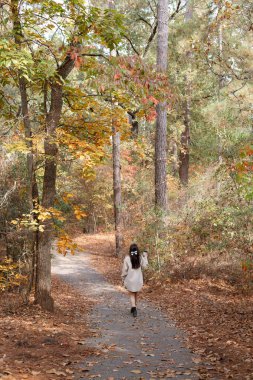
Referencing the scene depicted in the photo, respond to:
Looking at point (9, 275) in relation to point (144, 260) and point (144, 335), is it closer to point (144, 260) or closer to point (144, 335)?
point (144, 260)

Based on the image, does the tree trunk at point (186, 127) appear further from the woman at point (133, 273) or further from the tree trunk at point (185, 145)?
the woman at point (133, 273)

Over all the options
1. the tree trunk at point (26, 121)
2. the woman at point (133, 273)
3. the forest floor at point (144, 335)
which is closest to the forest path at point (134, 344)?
the forest floor at point (144, 335)

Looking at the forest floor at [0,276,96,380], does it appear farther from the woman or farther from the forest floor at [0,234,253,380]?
the woman

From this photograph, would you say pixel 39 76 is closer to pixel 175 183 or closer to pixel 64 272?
pixel 64 272

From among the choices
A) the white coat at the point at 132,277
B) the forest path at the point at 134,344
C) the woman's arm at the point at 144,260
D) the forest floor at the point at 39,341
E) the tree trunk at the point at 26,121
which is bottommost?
the forest path at the point at 134,344

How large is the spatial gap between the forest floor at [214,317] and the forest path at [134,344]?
32cm

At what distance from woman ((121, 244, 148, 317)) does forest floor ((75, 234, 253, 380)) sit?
99 cm

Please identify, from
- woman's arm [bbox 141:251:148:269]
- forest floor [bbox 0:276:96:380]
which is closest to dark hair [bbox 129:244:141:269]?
woman's arm [bbox 141:251:148:269]

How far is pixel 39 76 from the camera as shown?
26.3 feet

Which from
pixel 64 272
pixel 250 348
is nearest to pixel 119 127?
pixel 250 348

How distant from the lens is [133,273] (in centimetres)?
967

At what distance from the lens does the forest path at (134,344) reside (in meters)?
5.49

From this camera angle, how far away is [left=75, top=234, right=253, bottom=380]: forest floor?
19.2 ft

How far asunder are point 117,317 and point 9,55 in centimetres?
631
